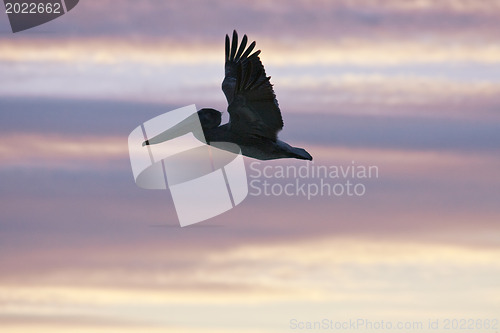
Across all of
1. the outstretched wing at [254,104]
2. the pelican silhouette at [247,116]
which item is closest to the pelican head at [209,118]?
the pelican silhouette at [247,116]

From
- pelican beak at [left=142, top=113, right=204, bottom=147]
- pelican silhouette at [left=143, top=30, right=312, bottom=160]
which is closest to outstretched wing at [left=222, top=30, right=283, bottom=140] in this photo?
pelican silhouette at [left=143, top=30, right=312, bottom=160]

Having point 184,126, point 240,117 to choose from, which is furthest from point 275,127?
point 184,126

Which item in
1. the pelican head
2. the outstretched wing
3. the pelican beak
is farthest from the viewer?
the pelican beak

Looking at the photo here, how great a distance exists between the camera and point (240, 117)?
2325 centimetres

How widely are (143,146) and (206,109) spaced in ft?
5.67

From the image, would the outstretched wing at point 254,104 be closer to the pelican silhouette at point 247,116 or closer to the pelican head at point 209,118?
the pelican silhouette at point 247,116

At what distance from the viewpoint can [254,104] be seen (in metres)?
22.9

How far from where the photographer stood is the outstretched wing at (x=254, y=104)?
22.6 meters

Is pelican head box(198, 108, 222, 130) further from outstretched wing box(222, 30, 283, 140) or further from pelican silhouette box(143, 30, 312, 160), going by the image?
outstretched wing box(222, 30, 283, 140)

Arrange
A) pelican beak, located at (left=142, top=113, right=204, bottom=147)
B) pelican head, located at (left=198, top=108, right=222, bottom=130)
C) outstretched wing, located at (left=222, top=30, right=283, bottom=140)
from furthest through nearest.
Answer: pelican beak, located at (left=142, top=113, right=204, bottom=147) < pelican head, located at (left=198, top=108, right=222, bottom=130) < outstretched wing, located at (left=222, top=30, right=283, bottom=140)

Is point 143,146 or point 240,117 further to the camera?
point 143,146

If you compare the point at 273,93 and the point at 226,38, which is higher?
the point at 226,38

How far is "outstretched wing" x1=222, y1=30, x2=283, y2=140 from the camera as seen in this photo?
2256cm

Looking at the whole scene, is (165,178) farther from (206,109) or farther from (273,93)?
(273,93)
